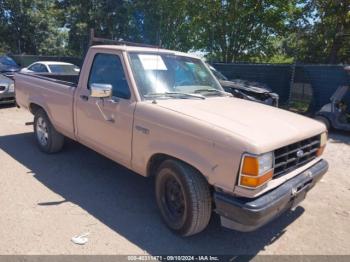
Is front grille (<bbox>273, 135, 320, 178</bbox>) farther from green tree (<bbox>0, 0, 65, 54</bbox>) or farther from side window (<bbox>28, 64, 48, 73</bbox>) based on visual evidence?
green tree (<bbox>0, 0, 65, 54</bbox>)

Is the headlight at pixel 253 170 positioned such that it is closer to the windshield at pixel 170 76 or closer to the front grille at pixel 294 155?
the front grille at pixel 294 155

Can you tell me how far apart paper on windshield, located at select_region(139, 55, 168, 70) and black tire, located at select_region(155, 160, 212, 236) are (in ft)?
4.18

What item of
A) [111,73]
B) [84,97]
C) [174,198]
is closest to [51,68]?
[84,97]

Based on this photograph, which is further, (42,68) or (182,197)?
(42,68)

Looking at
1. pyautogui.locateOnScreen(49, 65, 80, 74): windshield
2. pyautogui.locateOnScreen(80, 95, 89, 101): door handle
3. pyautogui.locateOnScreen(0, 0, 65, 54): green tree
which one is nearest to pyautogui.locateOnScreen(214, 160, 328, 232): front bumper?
pyautogui.locateOnScreen(80, 95, 89, 101): door handle

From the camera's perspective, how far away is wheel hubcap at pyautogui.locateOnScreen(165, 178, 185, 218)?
345 cm

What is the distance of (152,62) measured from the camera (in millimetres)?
4125

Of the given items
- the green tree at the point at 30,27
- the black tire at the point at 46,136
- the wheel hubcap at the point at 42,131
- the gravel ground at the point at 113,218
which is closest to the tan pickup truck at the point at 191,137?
the gravel ground at the point at 113,218

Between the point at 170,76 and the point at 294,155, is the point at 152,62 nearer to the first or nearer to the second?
the point at 170,76

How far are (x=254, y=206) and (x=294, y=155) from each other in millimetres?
820

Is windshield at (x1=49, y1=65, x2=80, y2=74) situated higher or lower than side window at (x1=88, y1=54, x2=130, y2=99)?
lower

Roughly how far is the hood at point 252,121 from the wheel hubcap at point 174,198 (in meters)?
0.78

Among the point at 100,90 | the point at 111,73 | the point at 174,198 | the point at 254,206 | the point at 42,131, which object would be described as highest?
the point at 111,73

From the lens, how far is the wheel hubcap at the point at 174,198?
345cm
